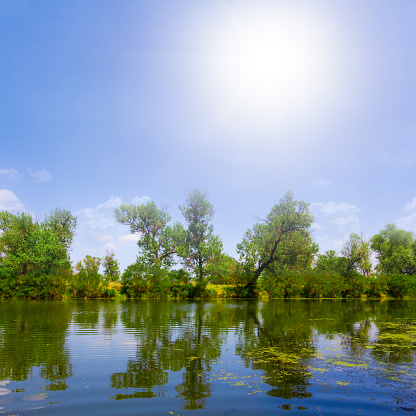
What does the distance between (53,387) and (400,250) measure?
70614 millimetres

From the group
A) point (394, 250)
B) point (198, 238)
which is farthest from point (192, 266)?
point (394, 250)

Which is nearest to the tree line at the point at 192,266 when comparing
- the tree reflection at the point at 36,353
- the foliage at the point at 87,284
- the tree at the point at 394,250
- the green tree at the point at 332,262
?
the foliage at the point at 87,284

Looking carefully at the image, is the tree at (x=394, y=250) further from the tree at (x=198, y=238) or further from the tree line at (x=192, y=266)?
the tree at (x=198, y=238)

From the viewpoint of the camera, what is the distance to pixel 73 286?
88.5ft

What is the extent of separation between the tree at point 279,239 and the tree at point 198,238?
10.8 feet

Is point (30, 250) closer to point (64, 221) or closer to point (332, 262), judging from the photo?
point (64, 221)

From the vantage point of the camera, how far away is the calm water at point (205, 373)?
13.4ft

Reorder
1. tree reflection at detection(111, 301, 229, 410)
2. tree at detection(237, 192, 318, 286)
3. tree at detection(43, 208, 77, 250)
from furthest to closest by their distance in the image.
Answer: tree at detection(43, 208, 77, 250) → tree at detection(237, 192, 318, 286) → tree reflection at detection(111, 301, 229, 410)

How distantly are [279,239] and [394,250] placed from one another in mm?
43387

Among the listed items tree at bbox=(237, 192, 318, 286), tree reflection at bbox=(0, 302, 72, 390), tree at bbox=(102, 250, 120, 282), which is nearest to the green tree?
tree at bbox=(237, 192, 318, 286)

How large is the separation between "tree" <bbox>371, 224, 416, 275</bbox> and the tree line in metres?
28.6

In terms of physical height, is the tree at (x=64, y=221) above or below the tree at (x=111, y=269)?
above

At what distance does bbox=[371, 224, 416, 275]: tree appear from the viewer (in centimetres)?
6056

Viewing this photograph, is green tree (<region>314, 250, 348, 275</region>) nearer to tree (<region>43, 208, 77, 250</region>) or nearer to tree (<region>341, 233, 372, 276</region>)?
tree (<region>341, 233, 372, 276</region>)
